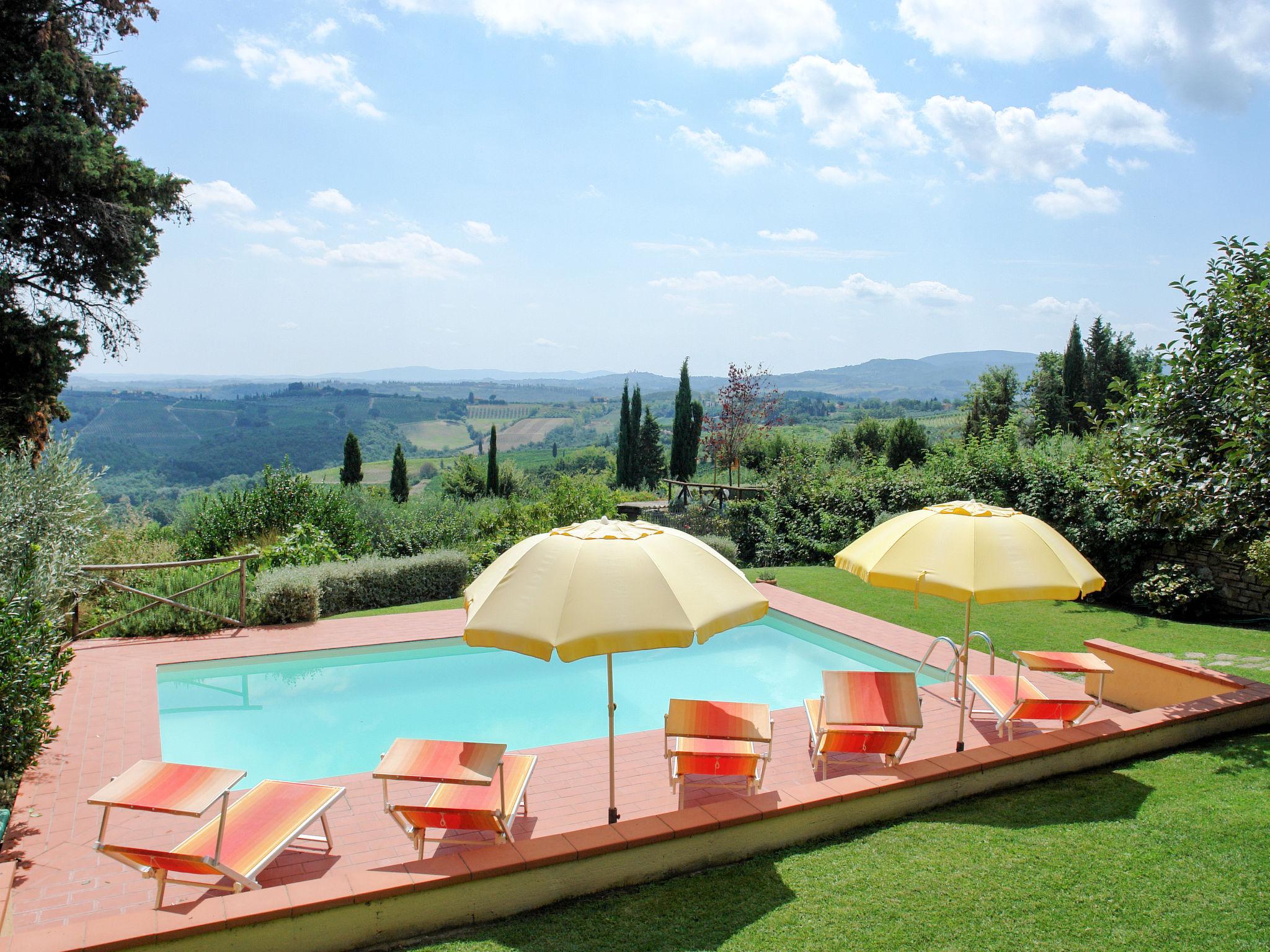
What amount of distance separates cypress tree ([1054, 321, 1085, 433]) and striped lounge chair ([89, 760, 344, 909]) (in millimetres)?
46796

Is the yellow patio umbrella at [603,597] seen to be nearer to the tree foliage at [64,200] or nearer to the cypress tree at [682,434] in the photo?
the tree foliage at [64,200]

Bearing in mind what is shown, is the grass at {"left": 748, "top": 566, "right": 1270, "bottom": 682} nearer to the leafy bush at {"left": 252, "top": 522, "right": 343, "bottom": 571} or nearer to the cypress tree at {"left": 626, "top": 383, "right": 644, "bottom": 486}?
the leafy bush at {"left": 252, "top": 522, "right": 343, "bottom": 571}

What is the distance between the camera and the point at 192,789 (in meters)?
4.28

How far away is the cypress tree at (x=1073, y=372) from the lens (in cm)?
4347

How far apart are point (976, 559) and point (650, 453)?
4426cm

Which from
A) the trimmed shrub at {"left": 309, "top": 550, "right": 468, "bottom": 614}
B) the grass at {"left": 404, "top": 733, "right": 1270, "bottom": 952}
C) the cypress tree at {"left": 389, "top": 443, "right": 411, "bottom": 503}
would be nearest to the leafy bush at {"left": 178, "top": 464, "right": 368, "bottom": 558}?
the trimmed shrub at {"left": 309, "top": 550, "right": 468, "bottom": 614}

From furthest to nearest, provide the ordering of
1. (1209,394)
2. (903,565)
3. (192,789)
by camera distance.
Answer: (1209,394) → (903,565) → (192,789)

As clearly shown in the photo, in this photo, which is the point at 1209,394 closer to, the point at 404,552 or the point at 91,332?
the point at 404,552

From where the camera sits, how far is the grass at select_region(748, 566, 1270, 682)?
8.77 meters

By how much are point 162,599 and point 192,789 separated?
24.1 ft

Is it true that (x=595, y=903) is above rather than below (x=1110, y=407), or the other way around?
below

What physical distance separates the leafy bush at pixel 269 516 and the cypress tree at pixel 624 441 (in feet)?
100

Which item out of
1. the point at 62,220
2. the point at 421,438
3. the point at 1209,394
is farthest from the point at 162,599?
the point at 421,438

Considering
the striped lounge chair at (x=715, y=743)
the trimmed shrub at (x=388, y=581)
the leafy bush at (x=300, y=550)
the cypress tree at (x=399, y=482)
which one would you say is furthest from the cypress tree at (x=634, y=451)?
the striped lounge chair at (x=715, y=743)
